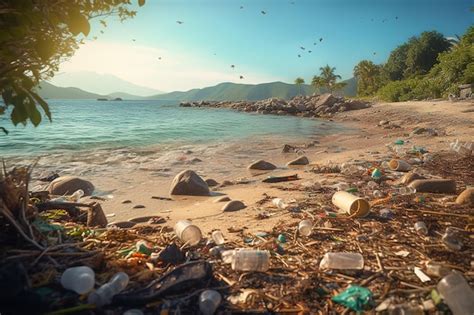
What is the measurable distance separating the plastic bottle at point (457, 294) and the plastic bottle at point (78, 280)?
2215 mm

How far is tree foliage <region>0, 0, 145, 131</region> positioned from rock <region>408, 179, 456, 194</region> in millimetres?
4471

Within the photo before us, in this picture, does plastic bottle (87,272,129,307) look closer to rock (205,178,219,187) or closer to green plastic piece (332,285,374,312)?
green plastic piece (332,285,374,312)

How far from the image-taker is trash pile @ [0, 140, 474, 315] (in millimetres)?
1721

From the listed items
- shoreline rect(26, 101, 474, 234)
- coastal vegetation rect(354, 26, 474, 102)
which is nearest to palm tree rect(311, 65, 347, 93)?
coastal vegetation rect(354, 26, 474, 102)

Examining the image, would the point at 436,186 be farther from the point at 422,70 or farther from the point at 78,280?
the point at 422,70

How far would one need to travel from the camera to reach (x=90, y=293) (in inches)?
68.7

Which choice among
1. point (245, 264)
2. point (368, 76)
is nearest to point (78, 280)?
point (245, 264)

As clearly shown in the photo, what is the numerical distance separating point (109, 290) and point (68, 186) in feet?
16.7

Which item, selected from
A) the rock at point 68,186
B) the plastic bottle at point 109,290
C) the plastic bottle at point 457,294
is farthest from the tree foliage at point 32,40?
the rock at point 68,186

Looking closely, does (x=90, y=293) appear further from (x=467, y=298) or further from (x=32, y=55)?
(x=467, y=298)

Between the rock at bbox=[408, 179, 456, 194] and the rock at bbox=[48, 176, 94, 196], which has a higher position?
the rock at bbox=[408, 179, 456, 194]

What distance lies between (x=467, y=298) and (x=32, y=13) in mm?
3104

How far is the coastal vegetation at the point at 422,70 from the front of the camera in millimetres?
25594

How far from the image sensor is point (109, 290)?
178cm
